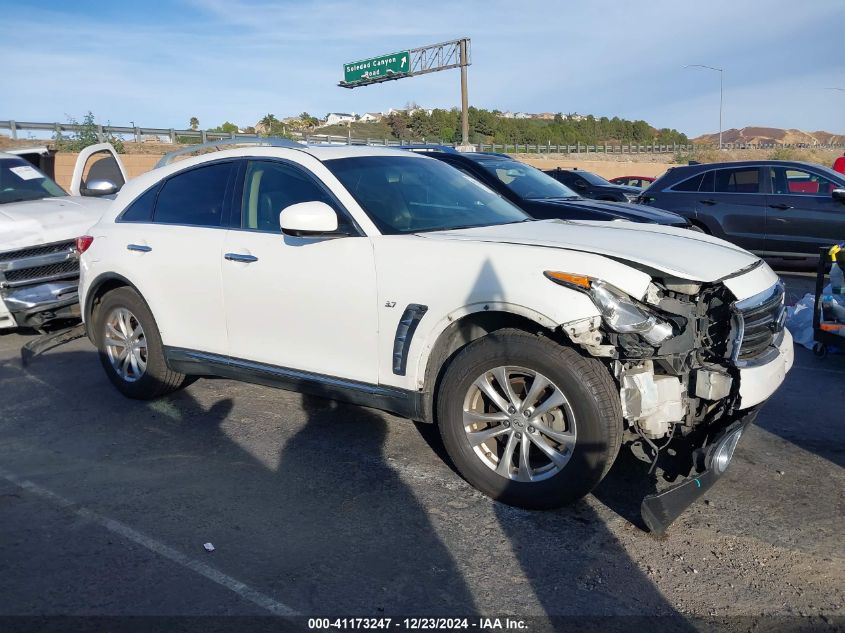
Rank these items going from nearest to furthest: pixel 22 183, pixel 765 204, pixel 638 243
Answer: pixel 638 243 → pixel 22 183 → pixel 765 204

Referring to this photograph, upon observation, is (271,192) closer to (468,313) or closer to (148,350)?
(148,350)

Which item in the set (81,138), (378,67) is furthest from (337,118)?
(81,138)

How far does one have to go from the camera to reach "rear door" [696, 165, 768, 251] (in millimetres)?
10641

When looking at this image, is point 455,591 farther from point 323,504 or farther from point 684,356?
point 684,356

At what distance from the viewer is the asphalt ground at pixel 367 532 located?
3.03 metres

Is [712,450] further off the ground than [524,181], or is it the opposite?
[524,181]

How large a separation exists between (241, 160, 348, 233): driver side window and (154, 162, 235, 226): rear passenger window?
222 mm

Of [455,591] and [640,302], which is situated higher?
[640,302]

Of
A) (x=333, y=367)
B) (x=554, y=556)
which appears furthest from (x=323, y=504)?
(x=554, y=556)

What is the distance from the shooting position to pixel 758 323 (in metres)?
3.69

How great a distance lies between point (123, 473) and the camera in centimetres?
437

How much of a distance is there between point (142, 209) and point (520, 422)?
337cm

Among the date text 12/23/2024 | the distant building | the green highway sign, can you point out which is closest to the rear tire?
the date text 12/23/2024

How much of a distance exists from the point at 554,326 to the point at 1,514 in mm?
2957
